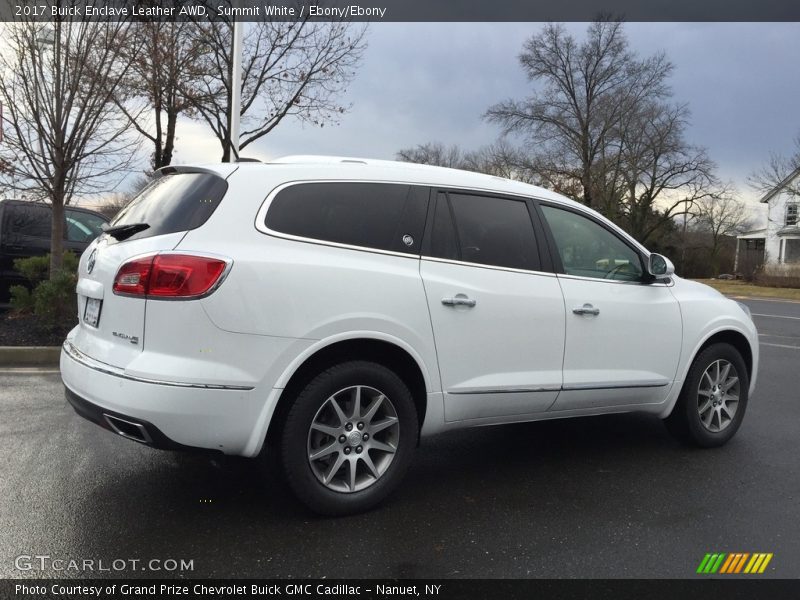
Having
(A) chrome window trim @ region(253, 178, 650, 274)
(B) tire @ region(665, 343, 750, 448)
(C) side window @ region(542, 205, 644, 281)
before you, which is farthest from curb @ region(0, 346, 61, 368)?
Result: (B) tire @ region(665, 343, 750, 448)

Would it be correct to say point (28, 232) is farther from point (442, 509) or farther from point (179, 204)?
point (442, 509)

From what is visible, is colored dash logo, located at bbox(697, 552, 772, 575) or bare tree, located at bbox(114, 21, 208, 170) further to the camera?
bare tree, located at bbox(114, 21, 208, 170)

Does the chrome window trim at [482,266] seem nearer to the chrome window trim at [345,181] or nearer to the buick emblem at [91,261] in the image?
the chrome window trim at [345,181]

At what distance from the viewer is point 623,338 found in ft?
14.0

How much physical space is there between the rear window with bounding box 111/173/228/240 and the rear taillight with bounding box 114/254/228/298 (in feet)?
0.69

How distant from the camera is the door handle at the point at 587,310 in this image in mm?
4062

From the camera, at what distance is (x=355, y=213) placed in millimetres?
3545

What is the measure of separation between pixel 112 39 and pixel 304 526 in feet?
23.0

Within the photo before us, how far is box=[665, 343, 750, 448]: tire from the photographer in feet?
15.4

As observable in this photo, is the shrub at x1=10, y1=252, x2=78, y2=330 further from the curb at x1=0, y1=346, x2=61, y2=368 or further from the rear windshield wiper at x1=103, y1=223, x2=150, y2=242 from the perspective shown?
the rear windshield wiper at x1=103, y1=223, x2=150, y2=242

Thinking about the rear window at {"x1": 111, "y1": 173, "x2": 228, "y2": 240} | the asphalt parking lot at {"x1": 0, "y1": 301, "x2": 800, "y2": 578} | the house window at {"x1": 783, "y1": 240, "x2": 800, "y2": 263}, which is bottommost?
the asphalt parking lot at {"x1": 0, "y1": 301, "x2": 800, "y2": 578}

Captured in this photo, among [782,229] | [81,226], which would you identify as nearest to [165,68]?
[81,226]

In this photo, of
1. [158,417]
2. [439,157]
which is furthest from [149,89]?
[439,157]
